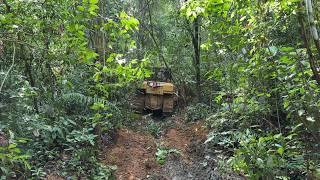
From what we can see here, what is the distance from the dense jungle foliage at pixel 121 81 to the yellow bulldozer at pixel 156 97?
8.05 feet

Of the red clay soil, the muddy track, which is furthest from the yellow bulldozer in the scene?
the muddy track

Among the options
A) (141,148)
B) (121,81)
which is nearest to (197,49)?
(141,148)

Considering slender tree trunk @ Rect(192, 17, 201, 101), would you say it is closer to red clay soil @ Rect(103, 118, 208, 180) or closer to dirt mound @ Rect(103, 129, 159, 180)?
red clay soil @ Rect(103, 118, 208, 180)

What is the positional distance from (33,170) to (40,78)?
2033 mm

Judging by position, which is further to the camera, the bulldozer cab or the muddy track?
the bulldozer cab

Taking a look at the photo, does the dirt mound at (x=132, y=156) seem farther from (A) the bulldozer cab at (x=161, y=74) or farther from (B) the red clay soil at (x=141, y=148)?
(A) the bulldozer cab at (x=161, y=74)

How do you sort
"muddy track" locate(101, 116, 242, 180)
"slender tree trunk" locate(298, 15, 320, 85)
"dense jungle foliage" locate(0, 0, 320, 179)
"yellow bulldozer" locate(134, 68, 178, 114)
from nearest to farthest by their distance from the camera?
"slender tree trunk" locate(298, 15, 320, 85) → "dense jungle foliage" locate(0, 0, 320, 179) → "muddy track" locate(101, 116, 242, 180) → "yellow bulldozer" locate(134, 68, 178, 114)

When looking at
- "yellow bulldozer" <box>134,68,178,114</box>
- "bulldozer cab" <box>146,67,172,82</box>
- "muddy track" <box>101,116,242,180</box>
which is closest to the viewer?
"muddy track" <box>101,116,242,180</box>

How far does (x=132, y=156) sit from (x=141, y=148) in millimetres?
567

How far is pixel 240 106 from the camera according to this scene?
5527mm

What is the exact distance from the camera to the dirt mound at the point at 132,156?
6223mm

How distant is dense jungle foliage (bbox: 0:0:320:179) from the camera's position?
3.51 meters

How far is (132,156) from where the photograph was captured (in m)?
6.90

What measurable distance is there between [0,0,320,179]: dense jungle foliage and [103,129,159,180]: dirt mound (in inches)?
10.6
